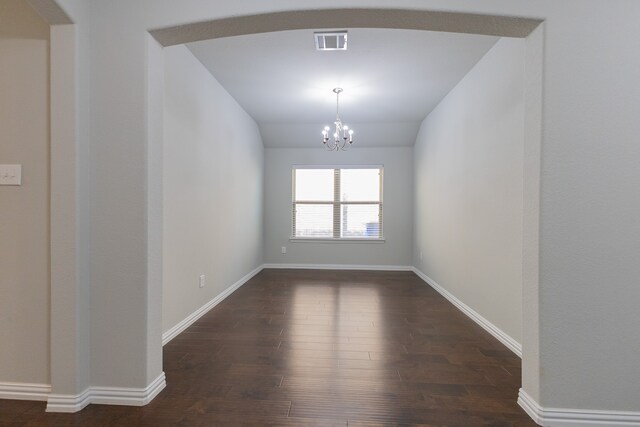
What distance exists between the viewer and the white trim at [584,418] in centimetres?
165

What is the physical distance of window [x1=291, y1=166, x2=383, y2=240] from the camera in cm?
640

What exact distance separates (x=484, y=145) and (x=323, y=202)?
12.0 feet

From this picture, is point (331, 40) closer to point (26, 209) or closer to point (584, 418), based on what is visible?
point (26, 209)

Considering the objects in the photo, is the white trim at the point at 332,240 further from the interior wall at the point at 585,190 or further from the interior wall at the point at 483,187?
the interior wall at the point at 585,190

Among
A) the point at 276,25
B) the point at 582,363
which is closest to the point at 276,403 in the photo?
the point at 582,363

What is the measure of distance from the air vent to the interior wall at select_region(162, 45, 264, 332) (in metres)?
1.26

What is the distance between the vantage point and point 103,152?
183 cm

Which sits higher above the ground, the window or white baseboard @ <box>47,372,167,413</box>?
the window

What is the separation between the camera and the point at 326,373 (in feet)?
7.21

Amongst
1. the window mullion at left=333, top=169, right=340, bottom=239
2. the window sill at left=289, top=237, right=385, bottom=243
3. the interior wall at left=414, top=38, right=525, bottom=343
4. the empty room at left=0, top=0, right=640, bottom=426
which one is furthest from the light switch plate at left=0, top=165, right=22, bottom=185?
the window mullion at left=333, top=169, right=340, bottom=239

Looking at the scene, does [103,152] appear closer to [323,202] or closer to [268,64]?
[268,64]

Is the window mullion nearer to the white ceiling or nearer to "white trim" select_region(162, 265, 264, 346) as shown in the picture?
the white ceiling

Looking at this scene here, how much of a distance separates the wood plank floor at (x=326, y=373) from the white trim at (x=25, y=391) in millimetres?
50

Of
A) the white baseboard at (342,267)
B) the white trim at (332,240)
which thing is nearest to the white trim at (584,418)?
the white baseboard at (342,267)
